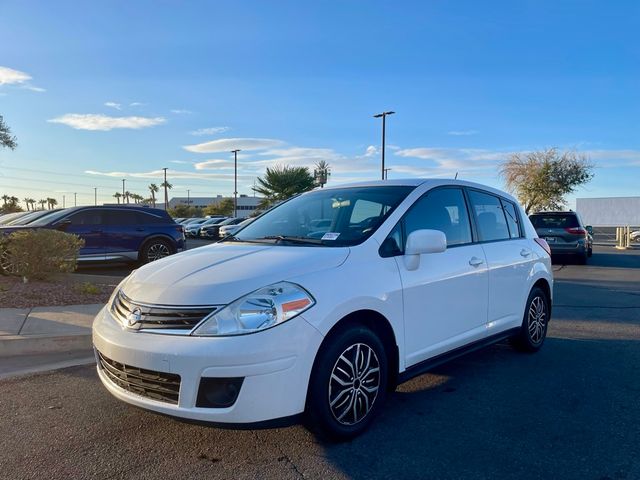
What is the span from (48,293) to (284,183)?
43.9 metres

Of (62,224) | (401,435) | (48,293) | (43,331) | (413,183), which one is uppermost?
(413,183)

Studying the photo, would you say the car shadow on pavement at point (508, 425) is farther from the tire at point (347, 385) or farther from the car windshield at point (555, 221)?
the car windshield at point (555, 221)

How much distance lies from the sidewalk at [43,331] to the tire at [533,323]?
4586mm

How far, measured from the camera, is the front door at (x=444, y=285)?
392cm

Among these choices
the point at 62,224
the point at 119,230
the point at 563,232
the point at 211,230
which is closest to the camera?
the point at 62,224

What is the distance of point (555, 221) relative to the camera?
16.7 m

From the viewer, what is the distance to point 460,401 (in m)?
4.25

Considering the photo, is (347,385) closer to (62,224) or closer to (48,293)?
(48,293)

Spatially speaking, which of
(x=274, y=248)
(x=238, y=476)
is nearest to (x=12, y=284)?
(x=274, y=248)

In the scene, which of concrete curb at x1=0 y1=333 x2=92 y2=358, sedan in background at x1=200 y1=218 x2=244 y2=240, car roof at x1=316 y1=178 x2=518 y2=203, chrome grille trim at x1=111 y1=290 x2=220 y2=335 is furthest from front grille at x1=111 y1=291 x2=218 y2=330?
sedan in background at x1=200 y1=218 x2=244 y2=240

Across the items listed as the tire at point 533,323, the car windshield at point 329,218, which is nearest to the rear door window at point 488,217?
the tire at point 533,323

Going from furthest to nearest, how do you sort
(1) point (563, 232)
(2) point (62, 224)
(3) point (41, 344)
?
(1) point (563, 232) < (2) point (62, 224) < (3) point (41, 344)

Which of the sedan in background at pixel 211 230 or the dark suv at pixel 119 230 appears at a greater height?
the dark suv at pixel 119 230

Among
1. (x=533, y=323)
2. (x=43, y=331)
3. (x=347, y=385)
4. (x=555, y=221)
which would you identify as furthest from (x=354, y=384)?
(x=555, y=221)
